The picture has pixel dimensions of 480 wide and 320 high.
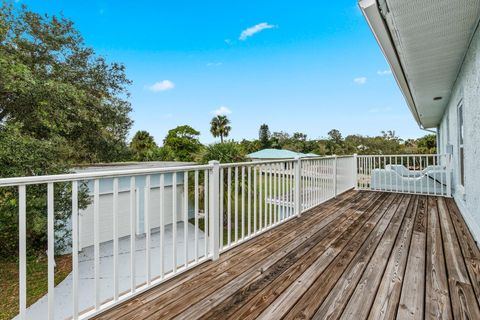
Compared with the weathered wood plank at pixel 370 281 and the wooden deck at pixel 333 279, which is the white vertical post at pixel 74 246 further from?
the weathered wood plank at pixel 370 281

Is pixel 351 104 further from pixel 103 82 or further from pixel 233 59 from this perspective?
pixel 103 82

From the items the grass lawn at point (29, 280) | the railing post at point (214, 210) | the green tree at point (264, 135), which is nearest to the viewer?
the railing post at point (214, 210)

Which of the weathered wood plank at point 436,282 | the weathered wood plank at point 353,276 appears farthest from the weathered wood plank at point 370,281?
the weathered wood plank at point 436,282

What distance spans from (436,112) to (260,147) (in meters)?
29.0

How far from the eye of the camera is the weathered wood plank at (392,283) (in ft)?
5.02

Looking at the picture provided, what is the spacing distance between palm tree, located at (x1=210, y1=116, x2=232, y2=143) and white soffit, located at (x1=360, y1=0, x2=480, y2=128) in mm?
26365

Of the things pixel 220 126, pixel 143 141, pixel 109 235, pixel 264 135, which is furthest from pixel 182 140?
pixel 109 235

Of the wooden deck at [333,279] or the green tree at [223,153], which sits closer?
the wooden deck at [333,279]

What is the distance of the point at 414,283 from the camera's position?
1.85 metres

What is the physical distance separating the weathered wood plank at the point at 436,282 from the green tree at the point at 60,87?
7.68 meters

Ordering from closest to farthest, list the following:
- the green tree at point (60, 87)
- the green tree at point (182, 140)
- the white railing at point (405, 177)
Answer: the white railing at point (405, 177), the green tree at point (60, 87), the green tree at point (182, 140)

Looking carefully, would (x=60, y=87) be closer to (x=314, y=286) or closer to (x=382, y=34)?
(x=382, y=34)

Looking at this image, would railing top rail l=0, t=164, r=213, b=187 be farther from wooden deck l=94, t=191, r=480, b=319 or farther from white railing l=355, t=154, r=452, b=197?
white railing l=355, t=154, r=452, b=197

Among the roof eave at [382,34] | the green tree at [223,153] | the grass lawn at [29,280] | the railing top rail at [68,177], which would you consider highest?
the roof eave at [382,34]
